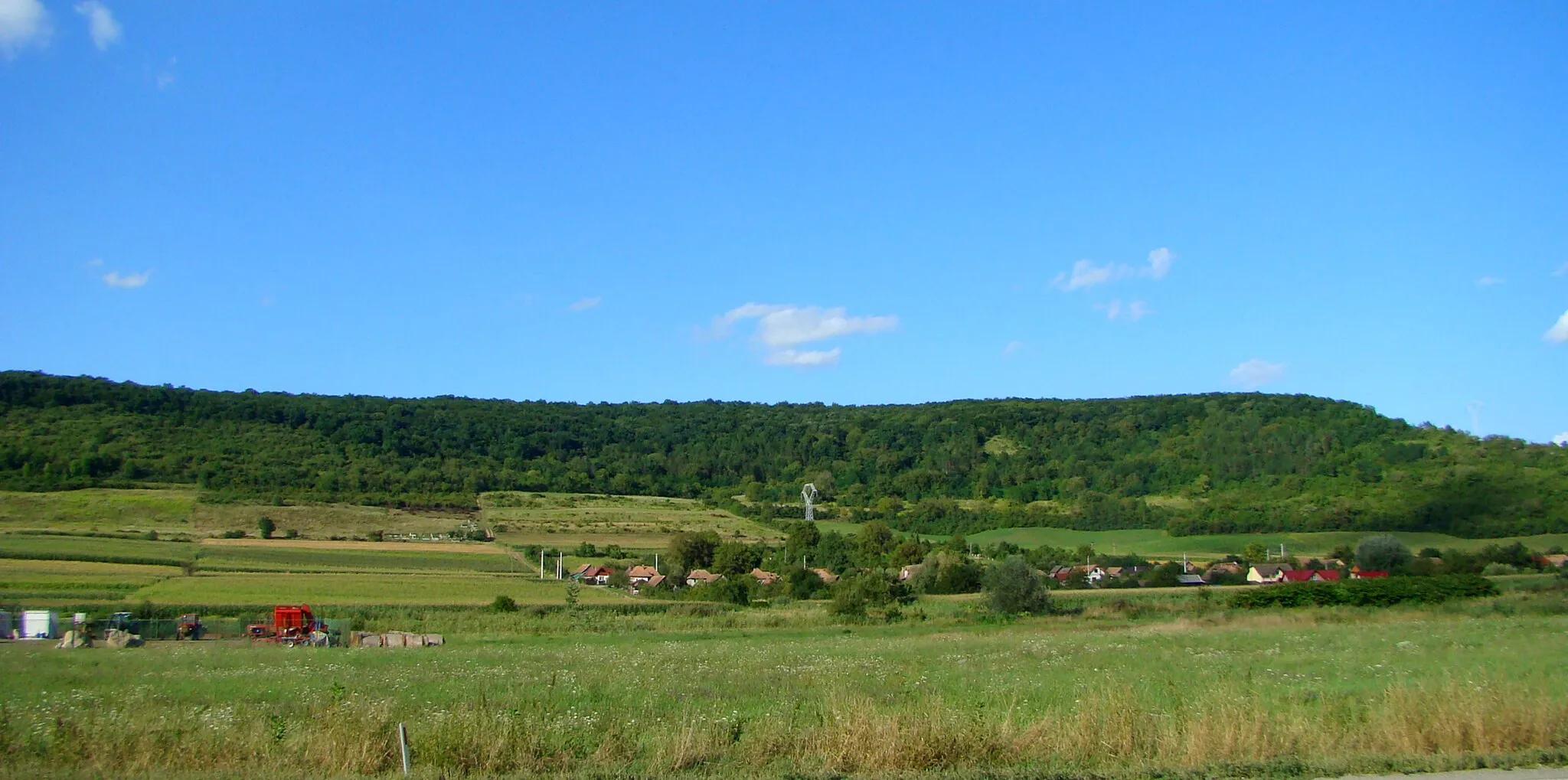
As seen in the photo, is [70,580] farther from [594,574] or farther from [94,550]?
[594,574]

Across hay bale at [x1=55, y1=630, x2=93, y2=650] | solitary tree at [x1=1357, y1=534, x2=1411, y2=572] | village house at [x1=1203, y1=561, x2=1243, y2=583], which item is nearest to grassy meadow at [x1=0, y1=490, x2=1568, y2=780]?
hay bale at [x1=55, y1=630, x2=93, y2=650]

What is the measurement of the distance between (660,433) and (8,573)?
95.9 meters

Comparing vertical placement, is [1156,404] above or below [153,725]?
above

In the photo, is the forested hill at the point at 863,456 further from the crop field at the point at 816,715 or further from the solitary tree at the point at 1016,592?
the crop field at the point at 816,715

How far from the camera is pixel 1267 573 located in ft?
224

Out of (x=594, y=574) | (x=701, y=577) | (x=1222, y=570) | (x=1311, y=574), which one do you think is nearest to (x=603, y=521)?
(x=594, y=574)

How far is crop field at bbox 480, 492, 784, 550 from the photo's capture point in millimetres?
84812

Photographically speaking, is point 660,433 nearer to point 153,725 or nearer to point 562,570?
point 562,570

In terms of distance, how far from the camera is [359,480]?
97.2 metres

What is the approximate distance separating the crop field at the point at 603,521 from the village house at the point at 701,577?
11.7m

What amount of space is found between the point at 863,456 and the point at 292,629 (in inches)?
4014

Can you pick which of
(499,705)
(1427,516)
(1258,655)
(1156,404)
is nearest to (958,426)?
(1156,404)

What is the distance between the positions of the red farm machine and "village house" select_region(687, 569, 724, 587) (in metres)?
30.3

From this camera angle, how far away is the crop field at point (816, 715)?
9.14m
